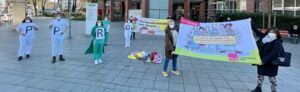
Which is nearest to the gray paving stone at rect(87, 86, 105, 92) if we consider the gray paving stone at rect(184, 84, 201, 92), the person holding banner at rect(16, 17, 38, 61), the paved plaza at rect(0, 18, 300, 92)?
the paved plaza at rect(0, 18, 300, 92)

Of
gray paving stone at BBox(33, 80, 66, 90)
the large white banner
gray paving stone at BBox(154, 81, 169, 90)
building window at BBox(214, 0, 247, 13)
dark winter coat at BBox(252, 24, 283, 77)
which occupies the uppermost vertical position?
building window at BBox(214, 0, 247, 13)

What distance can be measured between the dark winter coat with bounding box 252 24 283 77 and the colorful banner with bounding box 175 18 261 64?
0.15 meters

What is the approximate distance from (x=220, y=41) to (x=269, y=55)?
57.4 inches

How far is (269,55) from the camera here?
654cm

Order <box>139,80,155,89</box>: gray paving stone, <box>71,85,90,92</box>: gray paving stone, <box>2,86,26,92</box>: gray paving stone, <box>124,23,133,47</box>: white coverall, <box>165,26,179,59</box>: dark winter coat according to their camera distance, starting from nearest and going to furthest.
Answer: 1. <box>2,86,26,92</box>: gray paving stone
2. <box>71,85,90,92</box>: gray paving stone
3. <box>139,80,155,89</box>: gray paving stone
4. <box>165,26,179,59</box>: dark winter coat
5. <box>124,23,133,47</box>: white coverall

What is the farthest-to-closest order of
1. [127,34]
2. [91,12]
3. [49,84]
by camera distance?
[91,12] → [127,34] → [49,84]

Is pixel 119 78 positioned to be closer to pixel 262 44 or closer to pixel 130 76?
pixel 130 76

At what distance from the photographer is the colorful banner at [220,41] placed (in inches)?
286

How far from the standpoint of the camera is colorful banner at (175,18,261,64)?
7.26 meters

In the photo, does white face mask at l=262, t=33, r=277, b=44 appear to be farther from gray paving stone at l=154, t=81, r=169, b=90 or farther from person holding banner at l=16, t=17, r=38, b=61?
person holding banner at l=16, t=17, r=38, b=61

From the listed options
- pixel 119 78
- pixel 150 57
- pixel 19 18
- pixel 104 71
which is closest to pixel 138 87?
pixel 119 78

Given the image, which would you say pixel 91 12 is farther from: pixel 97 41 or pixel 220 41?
pixel 220 41

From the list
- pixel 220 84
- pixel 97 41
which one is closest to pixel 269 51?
pixel 220 84

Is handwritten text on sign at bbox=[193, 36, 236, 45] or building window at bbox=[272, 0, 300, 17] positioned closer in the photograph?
handwritten text on sign at bbox=[193, 36, 236, 45]
